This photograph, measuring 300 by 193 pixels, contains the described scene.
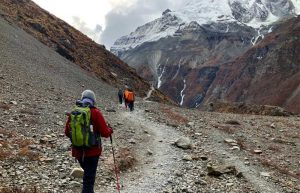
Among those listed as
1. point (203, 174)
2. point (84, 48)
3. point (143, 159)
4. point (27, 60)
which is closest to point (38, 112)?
point (143, 159)

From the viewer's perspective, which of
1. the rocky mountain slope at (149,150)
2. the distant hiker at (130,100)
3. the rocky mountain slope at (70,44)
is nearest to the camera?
the rocky mountain slope at (149,150)

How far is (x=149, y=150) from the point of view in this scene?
2342cm

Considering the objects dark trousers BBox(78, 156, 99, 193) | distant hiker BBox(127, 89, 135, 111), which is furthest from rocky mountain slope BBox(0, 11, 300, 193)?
dark trousers BBox(78, 156, 99, 193)

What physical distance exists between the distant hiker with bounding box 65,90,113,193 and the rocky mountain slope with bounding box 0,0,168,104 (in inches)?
2233

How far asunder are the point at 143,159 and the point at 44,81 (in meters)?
24.3

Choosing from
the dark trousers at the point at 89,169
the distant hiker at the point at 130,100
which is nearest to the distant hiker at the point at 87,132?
the dark trousers at the point at 89,169

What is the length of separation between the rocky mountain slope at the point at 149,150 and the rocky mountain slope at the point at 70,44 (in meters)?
29.3

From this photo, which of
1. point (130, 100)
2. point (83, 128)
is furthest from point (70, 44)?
point (83, 128)

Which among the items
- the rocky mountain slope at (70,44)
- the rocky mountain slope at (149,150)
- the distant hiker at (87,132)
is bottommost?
the rocky mountain slope at (149,150)

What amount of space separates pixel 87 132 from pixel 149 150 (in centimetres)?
1172

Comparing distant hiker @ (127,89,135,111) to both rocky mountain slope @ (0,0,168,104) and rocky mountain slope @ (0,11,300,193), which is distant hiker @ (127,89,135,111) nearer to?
rocky mountain slope @ (0,11,300,193)

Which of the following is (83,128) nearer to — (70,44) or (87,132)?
(87,132)

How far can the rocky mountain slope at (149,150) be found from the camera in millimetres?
16719

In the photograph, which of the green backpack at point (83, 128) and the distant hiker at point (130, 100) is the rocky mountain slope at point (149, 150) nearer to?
the distant hiker at point (130, 100)
